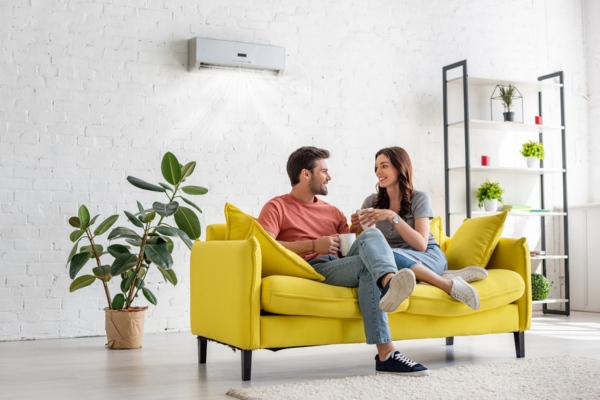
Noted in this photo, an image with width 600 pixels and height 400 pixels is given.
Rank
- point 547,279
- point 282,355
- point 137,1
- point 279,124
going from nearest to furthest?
point 282,355
point 137,1
point 279,124
point 547,279

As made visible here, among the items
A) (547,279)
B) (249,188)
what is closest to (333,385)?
(249,188)

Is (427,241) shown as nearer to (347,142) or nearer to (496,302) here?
(496,302)

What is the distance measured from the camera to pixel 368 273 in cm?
327

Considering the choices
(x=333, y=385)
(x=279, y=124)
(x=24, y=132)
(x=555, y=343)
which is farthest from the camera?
(x=279, y=124)

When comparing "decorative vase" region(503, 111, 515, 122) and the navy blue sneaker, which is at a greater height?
"decorative vase" region(503, 111, 515, 122)

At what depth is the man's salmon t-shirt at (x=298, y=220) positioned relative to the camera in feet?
12.0

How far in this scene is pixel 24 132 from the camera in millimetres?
4727

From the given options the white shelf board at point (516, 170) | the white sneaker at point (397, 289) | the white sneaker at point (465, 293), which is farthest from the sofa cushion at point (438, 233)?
the white shelf board at point (516, 170)

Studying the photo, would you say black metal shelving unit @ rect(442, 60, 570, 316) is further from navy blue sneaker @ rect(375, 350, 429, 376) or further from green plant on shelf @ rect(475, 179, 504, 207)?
navy blue sneaker @ rect(375, 350, 429, 376)

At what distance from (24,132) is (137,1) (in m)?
1.17

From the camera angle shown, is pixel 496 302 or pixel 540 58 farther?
pixel 540 58

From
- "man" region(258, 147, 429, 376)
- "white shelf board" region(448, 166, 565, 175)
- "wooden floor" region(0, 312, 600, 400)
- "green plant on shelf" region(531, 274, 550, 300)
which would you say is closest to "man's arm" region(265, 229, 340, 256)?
"man" region(258, 147, 429, 376)

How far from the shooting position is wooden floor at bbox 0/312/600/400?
306 cm

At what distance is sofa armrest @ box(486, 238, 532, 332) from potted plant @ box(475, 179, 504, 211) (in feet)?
6.80
